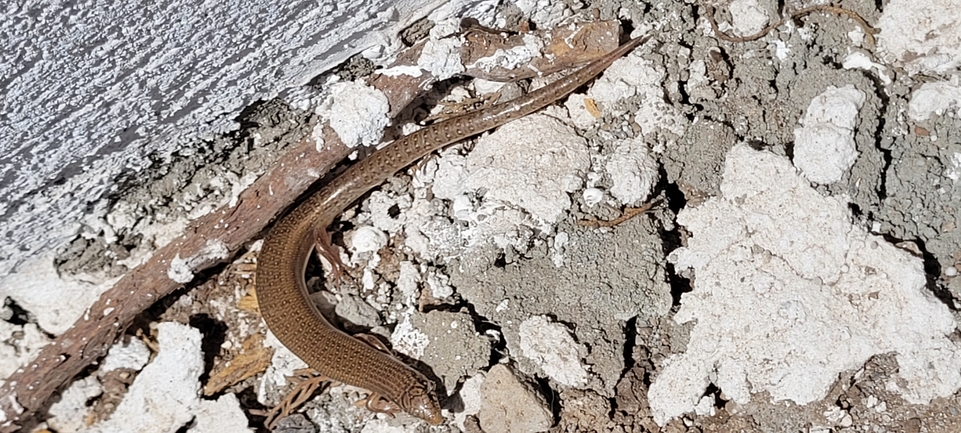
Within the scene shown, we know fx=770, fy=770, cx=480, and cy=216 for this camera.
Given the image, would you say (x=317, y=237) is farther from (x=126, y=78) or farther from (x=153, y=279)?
(x=126, y=78)

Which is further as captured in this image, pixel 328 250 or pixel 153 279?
pixel 328 250


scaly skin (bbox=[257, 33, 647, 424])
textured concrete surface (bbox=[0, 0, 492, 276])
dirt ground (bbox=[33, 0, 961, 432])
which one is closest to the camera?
textured concrete surface (bbox=[0, 0, 492, 276])

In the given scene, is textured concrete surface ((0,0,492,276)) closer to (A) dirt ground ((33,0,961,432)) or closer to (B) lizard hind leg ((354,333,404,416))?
(A) dirt ground ((33,0,961,432))

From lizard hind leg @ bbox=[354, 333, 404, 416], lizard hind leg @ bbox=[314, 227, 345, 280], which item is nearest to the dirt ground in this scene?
lizard hind leg @ bbox=[354, 333, 404, 416]

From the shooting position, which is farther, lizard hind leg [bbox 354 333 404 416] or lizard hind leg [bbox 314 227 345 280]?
lizard hind leg [bbox 314 227 345 280]

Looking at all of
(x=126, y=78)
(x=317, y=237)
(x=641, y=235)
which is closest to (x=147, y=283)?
(x=317, y=237)

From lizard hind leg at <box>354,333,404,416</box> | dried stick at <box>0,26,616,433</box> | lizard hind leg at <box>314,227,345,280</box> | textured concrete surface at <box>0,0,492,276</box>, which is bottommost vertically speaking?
lizard hind leg at <box>354,333,404,416</box>

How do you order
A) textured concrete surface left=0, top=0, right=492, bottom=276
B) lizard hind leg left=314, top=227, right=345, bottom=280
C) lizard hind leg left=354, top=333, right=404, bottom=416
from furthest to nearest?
lizard hind leg left=314, top=227, right=345, bottom=280 < lizard hind leg left=354, top=333, right=404, bottom=416 < textured concrete surface left=0, top=0, right=492, bottom=276
